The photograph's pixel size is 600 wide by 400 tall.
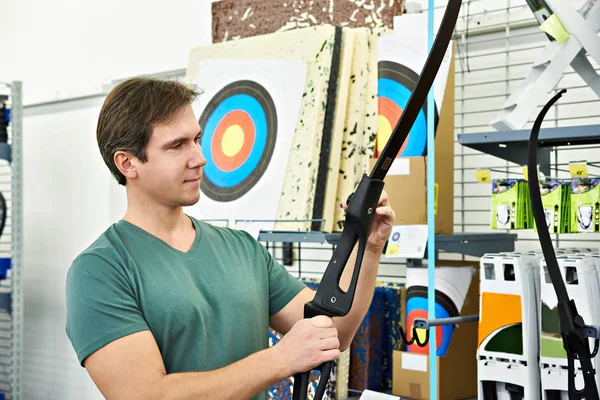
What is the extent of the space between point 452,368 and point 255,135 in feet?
3.25

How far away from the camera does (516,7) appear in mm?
2158

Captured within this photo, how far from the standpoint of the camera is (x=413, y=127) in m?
1.95

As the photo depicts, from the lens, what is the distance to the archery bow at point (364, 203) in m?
0.95

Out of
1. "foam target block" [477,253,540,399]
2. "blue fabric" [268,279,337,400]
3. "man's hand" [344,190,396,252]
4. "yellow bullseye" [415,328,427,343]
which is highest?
"man's hand" [344,190,396,252]

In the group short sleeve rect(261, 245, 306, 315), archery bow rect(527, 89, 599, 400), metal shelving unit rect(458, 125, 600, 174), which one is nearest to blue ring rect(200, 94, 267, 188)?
metal shelving unit rect(458, 125, 600, 174)

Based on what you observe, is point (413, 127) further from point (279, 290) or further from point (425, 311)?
point (279, 290)

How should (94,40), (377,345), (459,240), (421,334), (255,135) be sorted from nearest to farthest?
(459,240) → (421,334) → (377,345) → (255,135) → (94,40)

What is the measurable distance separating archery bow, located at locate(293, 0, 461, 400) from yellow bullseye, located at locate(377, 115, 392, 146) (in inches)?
41.7

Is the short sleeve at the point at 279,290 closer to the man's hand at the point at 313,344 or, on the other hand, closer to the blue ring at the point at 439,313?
the man's hand at the point at 313,344

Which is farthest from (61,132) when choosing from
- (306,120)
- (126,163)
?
(126,163)

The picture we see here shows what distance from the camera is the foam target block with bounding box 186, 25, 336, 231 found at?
219 centimetres

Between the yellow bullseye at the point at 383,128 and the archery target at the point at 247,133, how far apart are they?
1.10ft

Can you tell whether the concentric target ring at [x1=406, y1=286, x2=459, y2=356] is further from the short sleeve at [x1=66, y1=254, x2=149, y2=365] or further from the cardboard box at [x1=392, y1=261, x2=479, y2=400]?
the short sleeve at [x1=66, y1=254, x2=149, y2=365]

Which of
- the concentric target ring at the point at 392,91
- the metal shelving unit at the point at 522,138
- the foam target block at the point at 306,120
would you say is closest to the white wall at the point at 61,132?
the foam target block at the point at 306,120
